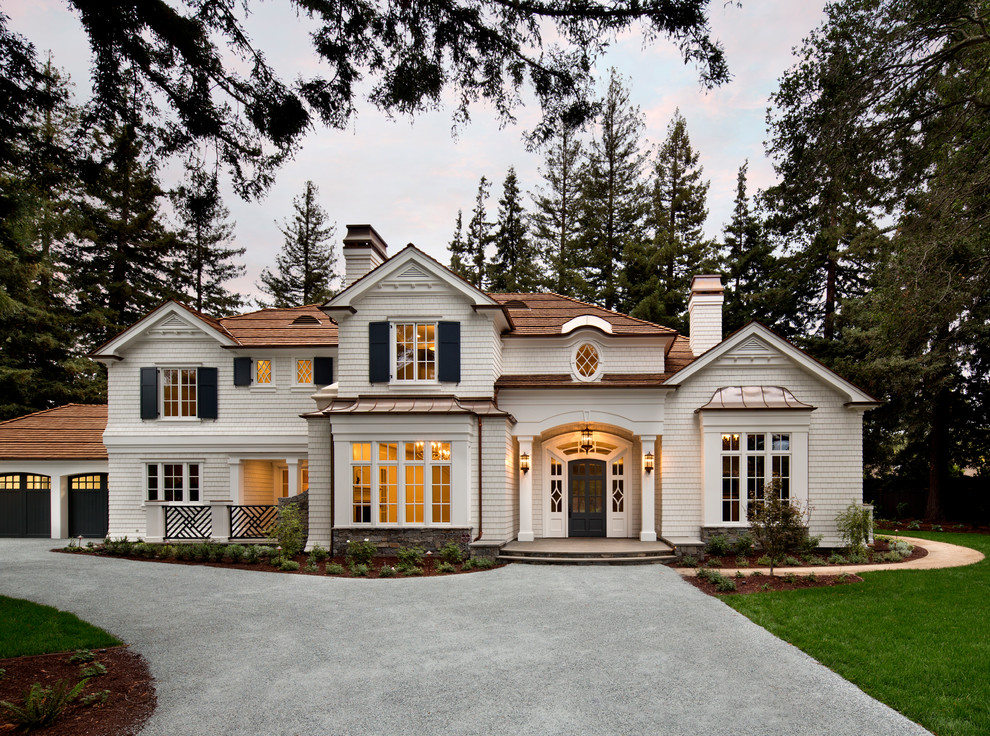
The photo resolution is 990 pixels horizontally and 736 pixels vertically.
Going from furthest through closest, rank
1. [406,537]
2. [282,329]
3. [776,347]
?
[282,329], [776,347], [406,537]

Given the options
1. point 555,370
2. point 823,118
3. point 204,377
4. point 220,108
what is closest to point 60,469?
point 204,377

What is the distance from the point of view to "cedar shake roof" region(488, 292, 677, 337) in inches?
635

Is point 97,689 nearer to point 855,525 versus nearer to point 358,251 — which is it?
point 358,251

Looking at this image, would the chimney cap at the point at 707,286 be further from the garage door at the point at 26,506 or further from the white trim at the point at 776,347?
the garage door at the point at 26,506

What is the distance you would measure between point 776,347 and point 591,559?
22.7ft

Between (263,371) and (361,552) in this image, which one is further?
(263,371)

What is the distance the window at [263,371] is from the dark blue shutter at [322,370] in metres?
1.33

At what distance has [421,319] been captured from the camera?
14969 millimetres

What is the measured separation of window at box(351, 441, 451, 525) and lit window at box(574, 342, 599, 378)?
4.15m

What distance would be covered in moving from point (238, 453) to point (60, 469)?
6.05 meters

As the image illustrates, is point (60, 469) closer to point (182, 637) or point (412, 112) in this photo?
point (182, 637)

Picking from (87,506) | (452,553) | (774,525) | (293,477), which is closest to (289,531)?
(293,477)

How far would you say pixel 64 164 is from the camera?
622 cm

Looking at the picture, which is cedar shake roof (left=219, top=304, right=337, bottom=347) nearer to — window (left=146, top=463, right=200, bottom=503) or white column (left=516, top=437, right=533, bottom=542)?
window (left=146, top=463, right=200, bottom=503)
